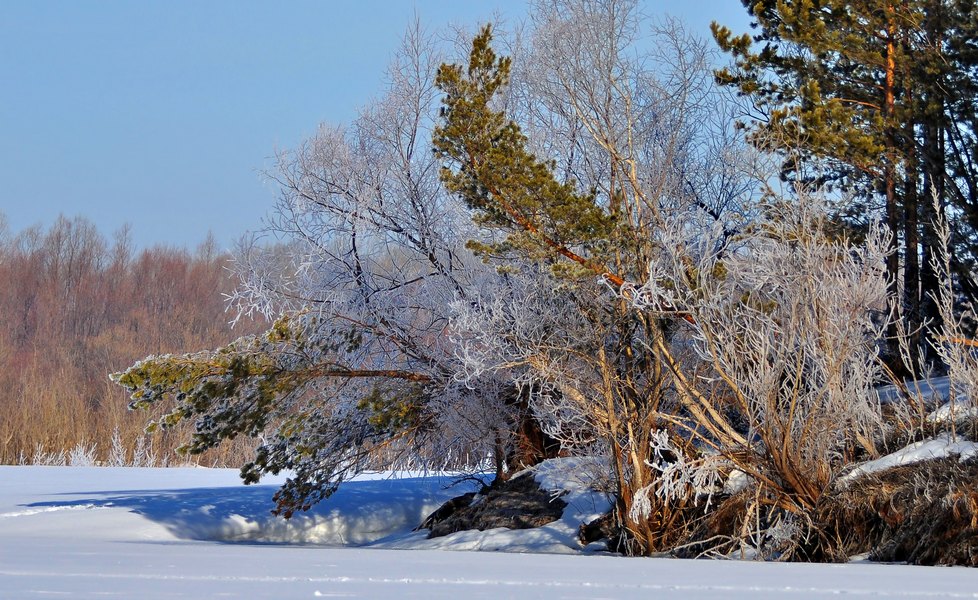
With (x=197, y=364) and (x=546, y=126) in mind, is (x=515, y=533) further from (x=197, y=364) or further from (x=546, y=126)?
(x=546, y=126)

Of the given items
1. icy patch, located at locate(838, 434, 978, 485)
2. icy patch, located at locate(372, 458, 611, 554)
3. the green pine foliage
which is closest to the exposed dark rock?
icy patch, located at locate(372, 458, 611, 554)

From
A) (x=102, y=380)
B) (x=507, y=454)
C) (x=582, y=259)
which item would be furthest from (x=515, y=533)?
(x=102, y=380)

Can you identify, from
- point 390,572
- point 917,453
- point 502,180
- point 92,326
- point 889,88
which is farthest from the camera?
point 92,326

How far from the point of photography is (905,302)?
14.4 metres

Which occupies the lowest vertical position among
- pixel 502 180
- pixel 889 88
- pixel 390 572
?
pixel 390 572

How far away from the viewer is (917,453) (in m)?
9.70

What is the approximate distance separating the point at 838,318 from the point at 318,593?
5.91 meters

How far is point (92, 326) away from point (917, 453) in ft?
142

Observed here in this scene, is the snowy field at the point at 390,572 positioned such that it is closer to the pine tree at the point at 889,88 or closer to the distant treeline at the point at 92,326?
the pine tree at the point at 889,88

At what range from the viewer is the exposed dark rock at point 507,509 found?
1252 cm

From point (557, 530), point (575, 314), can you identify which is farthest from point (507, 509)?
point (575, 314)

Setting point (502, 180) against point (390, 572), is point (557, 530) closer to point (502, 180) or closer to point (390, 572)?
point (502, 180)

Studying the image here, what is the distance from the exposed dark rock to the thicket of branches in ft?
1.86

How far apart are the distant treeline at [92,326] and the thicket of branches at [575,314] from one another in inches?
685
